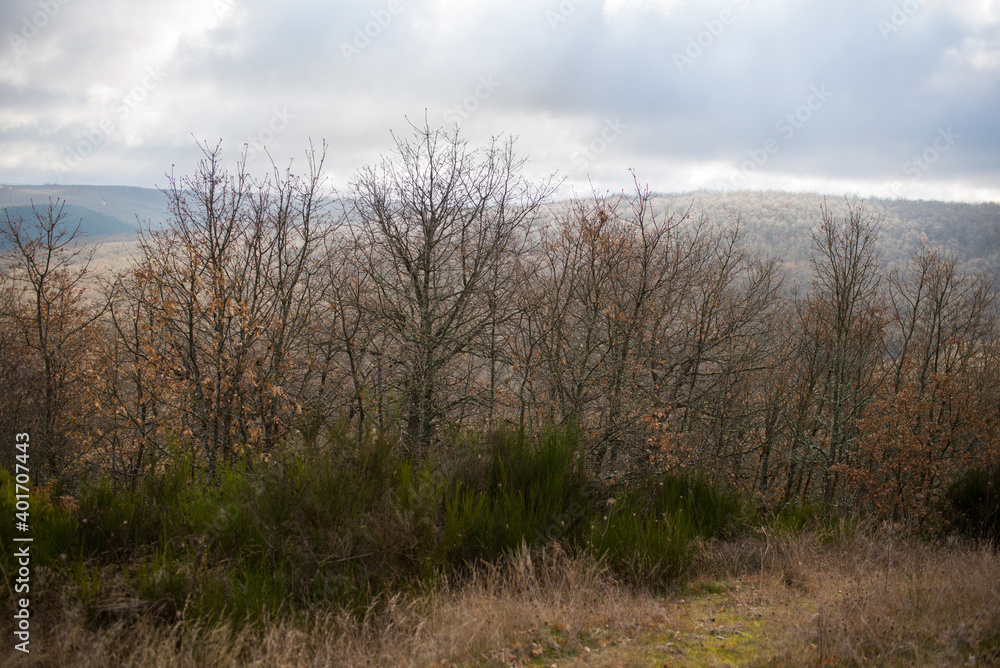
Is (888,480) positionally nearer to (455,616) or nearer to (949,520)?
(949,520)

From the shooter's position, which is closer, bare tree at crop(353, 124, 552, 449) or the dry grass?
the dry grass

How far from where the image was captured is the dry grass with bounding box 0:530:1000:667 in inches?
135

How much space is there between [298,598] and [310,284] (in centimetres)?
847

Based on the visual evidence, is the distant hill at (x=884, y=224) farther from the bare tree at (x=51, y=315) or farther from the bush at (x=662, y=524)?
the bush at (x=662, y=524)

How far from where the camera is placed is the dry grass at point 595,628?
344 cm

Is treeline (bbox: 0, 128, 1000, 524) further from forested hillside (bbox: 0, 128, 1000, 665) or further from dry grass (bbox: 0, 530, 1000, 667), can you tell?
dry grass (bbox: 0, 530, 1000, 667)

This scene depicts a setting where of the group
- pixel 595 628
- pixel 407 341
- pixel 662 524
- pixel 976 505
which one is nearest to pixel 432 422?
pixel 407 341

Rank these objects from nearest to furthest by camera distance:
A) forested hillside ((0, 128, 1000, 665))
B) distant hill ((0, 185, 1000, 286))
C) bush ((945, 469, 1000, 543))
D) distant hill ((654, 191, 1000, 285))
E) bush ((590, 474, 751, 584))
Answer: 1. forested hillside ((0, 128, 1000, 665))
2. bush ((590, 474, 751, 584))
3. bush ((945, 469, 1000, 543))
4. distant hill ((0, 185, 1000, 286))
5. distant hill ((654, 191, 1000, 285))

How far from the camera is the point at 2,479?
→ 227 inches

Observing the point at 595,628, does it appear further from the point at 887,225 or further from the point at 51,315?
the point at 887,225

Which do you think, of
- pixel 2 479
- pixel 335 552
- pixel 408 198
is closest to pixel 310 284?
pixel 408 198

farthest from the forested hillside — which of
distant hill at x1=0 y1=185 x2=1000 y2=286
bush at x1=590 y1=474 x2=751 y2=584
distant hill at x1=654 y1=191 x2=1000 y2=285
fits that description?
distant hill at x1=654 y1=191 x2=1000 y2=285

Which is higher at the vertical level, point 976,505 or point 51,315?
point 51,315

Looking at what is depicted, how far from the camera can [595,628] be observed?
3.97 meters
